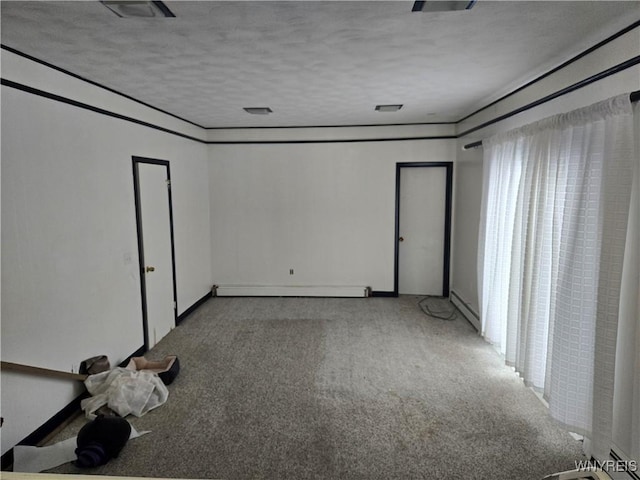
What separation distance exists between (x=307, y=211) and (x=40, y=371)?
4036 millimetres

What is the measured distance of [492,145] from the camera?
13.0 ft

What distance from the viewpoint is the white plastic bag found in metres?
2.96

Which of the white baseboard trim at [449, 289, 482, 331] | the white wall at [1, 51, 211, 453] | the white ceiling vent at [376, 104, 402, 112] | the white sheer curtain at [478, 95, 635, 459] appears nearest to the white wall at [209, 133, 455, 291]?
the white baseboard trim at [449, 289, 482, 331]

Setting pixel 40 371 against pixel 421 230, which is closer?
pixel 40 371

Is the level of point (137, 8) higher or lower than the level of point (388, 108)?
lower

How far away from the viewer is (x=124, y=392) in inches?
118

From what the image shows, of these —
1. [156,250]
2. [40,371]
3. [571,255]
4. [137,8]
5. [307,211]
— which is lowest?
[40,371]

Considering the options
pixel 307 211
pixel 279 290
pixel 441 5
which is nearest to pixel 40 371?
pixel 441 5

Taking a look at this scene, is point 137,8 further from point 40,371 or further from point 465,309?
point 465,309

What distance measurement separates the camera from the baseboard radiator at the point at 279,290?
609 cm

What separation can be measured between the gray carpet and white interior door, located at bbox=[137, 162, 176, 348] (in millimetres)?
245

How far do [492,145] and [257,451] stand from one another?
348cm

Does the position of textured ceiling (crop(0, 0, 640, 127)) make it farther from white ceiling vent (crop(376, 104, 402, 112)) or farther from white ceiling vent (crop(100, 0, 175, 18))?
white ceiling vent (crop(376, 104, 402, 112))

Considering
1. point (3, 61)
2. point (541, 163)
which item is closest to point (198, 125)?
point (3, 61)
